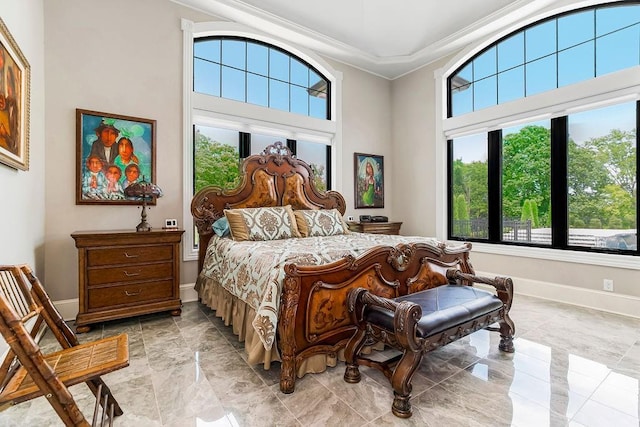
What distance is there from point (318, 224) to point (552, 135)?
312 centimetres

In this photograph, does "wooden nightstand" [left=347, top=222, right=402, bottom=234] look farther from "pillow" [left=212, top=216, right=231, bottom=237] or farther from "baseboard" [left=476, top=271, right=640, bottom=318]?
"pillow" [left=212, top=216, right=231, bottom=237]

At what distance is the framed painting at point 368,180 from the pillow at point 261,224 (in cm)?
202

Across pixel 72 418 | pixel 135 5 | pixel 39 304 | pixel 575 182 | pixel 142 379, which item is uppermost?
pixel 135 5

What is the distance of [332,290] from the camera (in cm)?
207

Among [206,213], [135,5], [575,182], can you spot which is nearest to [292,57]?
[135,5]

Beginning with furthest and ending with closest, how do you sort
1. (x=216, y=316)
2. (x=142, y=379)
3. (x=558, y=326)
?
(x=216, y=316)
(x=558, y=326)
(x=142, y=379)

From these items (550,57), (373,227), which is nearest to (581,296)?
(373,227)

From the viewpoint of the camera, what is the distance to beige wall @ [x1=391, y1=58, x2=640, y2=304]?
13.5ft

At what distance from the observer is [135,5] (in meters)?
3.44

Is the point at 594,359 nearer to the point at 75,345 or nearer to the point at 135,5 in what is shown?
the point at 75,345

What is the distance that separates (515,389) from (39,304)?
104 inches

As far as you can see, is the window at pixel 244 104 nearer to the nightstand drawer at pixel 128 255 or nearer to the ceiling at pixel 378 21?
the ceiling at pixel 378 21

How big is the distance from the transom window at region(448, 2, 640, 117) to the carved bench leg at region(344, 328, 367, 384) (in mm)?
3924

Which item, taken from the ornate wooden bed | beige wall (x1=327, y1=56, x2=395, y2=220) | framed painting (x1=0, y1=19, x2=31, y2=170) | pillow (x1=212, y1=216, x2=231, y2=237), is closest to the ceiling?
beige wall (x1=327, y1=56, x2=395, y2=220)
